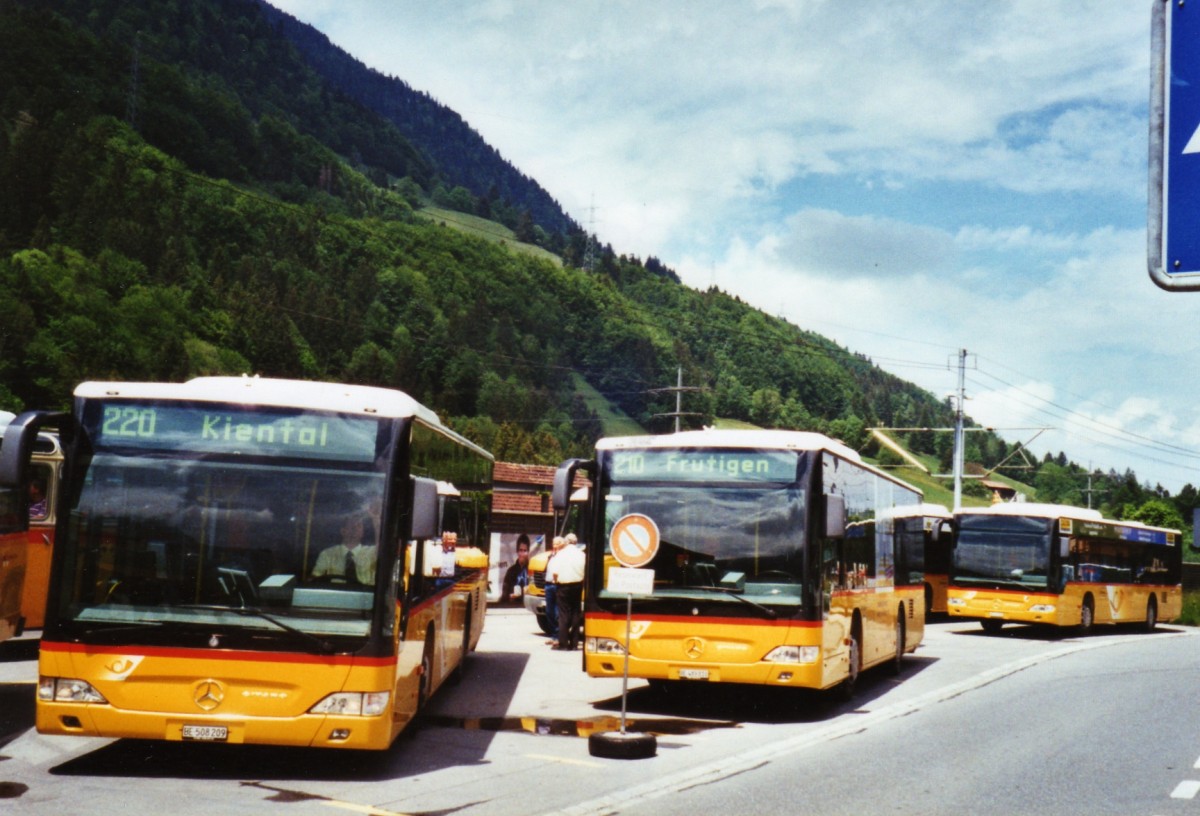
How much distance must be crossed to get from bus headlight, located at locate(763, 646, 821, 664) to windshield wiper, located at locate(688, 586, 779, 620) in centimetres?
34

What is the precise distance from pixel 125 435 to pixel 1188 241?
736 centimetres

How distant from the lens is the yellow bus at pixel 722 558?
43.8 ft

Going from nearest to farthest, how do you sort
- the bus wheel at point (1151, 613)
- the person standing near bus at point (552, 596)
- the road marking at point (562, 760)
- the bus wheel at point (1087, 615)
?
the road marking at point (562, 760) < the person standing near bus at point (552, 596) < the bus wheel at point (1087, 615) < the bus wheel at point (1151, 613)

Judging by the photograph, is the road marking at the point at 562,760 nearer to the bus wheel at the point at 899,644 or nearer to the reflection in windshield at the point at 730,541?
the reflection in windshield at the point at 730,541

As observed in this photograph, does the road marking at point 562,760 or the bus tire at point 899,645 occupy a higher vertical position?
the bus tire at point 899,645

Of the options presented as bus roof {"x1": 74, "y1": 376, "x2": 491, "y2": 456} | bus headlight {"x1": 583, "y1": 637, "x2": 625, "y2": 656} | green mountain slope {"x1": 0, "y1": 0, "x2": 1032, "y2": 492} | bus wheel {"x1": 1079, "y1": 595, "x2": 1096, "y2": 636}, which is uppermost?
green mountain slope {"x1": 0, "y1": 0, "x2": 1032, "y2": 492}

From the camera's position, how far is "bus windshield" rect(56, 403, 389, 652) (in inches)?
360

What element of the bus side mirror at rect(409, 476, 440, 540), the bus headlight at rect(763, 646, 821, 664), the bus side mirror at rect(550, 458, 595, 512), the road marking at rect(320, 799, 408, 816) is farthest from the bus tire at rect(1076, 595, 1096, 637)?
the road marking at rect(320, 799, 408, 816)


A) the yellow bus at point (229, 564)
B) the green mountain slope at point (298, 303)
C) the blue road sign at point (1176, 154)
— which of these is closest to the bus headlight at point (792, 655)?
the yellow bus at point (229, 564)

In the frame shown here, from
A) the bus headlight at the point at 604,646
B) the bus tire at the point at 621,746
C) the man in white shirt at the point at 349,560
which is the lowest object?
the bus tire at the point at 621,746

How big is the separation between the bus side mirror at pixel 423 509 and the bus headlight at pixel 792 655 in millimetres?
4714

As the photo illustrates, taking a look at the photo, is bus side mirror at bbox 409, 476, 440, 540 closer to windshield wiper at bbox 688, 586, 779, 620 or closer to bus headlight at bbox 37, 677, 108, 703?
bus headlight at bbox 37, 677, 108, 703

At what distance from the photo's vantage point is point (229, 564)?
30.2 feet

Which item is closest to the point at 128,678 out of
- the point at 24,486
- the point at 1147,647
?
the point at 24,486
